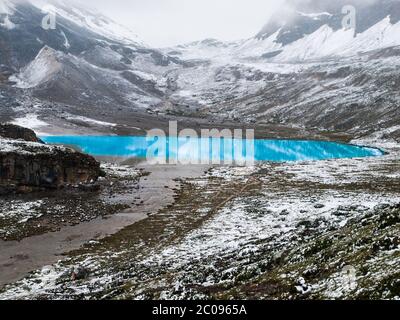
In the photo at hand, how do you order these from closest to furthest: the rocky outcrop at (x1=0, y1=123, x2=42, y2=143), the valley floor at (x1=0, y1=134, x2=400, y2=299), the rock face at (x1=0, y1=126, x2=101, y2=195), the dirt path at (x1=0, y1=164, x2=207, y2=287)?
the valley floor at (x1=0, y1=134, x2=400, y2=299)
the dirt path at (x1=0, y1=164, x2=207, y2=287)
the rock face at (x1=0, y1=126, x2=101, y2=195)
the rocky outcrop at (x1=0, y1=123, x2=42, y2=143)

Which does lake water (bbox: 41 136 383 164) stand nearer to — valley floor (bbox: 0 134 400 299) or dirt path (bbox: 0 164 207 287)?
dirt path (bbox: 0 164 207 287)

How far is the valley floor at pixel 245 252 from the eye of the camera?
71.9 ft

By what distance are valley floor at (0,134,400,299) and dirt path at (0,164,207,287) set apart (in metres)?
0.95

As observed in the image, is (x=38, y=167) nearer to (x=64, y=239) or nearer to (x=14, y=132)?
(x=64, y=239)

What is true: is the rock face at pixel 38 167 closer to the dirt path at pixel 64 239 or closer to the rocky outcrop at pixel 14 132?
the dirt path at pixel 64 239

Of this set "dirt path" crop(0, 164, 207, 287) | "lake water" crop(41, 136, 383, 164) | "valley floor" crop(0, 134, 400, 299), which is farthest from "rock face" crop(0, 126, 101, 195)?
"lake water" crop(41, 136, 383, 164)

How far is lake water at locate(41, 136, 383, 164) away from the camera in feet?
396

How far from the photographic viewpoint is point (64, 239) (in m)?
46.7

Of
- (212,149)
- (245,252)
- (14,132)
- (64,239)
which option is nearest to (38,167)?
(64,239)

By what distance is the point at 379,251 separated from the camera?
73.9ft

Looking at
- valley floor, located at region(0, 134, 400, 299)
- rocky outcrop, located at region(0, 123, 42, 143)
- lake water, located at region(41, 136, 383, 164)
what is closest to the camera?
valley floor, located at region(0, 134, 400, 299)

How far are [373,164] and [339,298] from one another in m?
86.3

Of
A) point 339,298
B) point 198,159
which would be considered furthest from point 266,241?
point 198,159

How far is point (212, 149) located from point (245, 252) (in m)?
104
